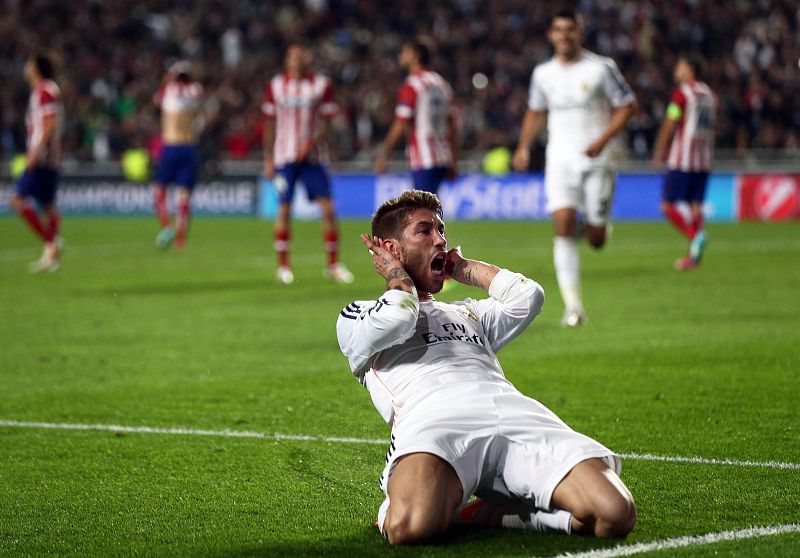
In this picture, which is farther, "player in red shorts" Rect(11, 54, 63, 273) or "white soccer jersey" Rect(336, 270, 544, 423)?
"player in red shorts" Rect(11, 54, 63, 273)

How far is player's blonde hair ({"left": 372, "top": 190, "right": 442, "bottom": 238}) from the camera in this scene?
4578 mm

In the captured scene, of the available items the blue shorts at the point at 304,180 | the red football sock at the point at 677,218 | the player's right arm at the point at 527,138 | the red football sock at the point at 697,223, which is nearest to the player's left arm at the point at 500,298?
the player's right arm at the point at 527,138

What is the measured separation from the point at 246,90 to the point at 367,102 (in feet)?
13.1

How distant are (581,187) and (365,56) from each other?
859 inches

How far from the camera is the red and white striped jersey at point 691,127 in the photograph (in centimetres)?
1623

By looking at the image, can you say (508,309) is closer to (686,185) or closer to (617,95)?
(617,95)

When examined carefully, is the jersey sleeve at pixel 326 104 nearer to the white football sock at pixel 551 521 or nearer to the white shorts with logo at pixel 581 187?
the white shorts with logo at pixel 581 187

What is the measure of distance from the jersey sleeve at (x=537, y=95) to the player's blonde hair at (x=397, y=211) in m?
6.15

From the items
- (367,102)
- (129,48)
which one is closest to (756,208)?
(367,102)

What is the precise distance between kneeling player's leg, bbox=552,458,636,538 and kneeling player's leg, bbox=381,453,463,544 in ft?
1.11

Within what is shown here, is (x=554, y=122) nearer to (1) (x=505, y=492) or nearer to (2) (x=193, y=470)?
(2) (x=193, y=470)

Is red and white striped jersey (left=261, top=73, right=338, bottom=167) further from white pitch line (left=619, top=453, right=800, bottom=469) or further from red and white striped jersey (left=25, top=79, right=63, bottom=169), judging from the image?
white pitch line (left=619, top=453, right=800, bottom=469)

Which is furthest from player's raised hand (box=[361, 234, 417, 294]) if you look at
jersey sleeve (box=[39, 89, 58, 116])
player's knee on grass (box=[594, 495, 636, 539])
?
jersey sleeve (box=[39, 89, 58, 116])

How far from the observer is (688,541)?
4.08 meters
